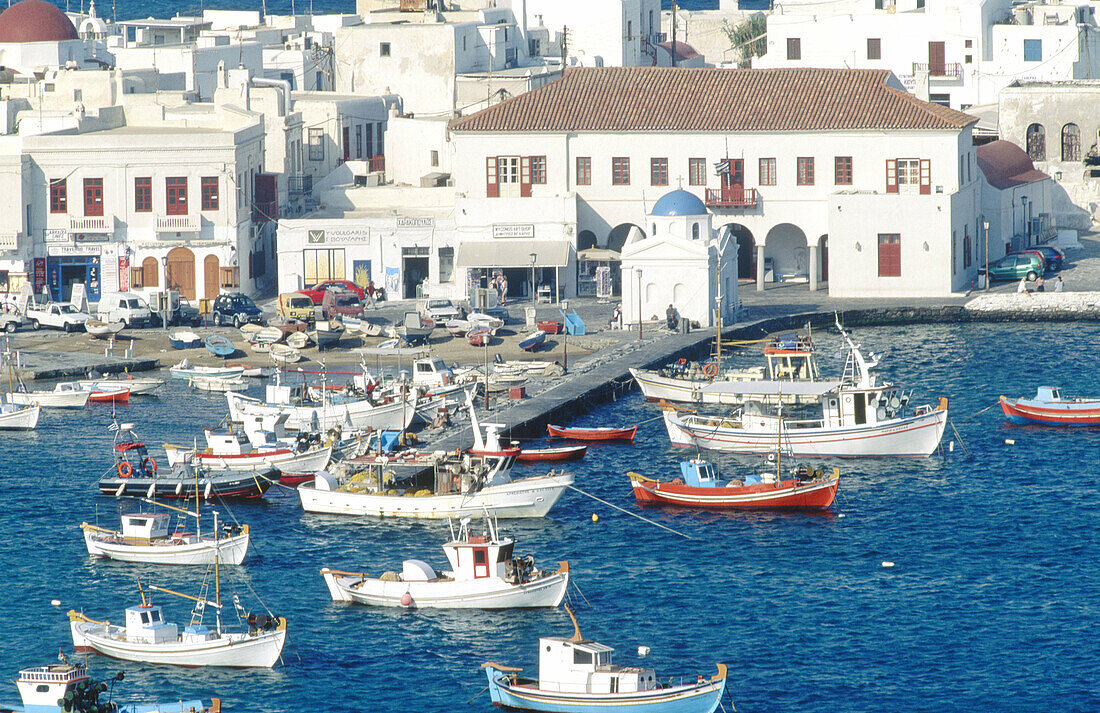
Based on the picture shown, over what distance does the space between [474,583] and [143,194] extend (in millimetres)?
47379

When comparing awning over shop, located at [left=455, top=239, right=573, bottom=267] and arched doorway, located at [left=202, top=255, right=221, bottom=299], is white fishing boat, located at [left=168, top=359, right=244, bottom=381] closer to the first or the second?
arched doorway, located at [left=202, top=255, right=221, bottom=299]

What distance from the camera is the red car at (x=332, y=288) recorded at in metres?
88.4

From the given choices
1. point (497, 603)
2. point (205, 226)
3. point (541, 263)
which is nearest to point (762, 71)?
point (541, 263)

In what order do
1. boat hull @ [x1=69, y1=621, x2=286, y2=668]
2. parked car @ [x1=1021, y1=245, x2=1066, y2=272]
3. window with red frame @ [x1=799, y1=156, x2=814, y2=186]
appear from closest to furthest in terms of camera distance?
boat hull @ [x1=69, y1=621, x2=286, y2=668] → window with red frame @ [x1=799, y1=156, x2=814, y2=186] → parked car @ [x1=1021, y1=245, x2=1066, y2=272]

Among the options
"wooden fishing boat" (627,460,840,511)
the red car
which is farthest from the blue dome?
"wooden fishing boat" (627,460,840,511)

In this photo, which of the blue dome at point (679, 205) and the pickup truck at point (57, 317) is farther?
the pickup truck at point (57, 317)

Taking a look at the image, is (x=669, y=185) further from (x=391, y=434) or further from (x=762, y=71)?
(x=391, y=434)

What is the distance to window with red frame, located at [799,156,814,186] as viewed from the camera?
9175 cm

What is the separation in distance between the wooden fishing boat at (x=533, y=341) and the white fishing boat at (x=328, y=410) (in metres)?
11.2

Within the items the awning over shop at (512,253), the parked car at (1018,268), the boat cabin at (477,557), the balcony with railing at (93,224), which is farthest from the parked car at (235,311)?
the boat cabin at (477,557)

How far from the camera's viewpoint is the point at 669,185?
92.9 meters

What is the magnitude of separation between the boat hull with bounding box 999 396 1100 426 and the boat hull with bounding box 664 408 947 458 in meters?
5.41

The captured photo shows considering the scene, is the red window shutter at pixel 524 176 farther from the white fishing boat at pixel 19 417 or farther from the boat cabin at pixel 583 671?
the boat cabin at pixel 583 671

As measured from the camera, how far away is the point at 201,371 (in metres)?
77.7
